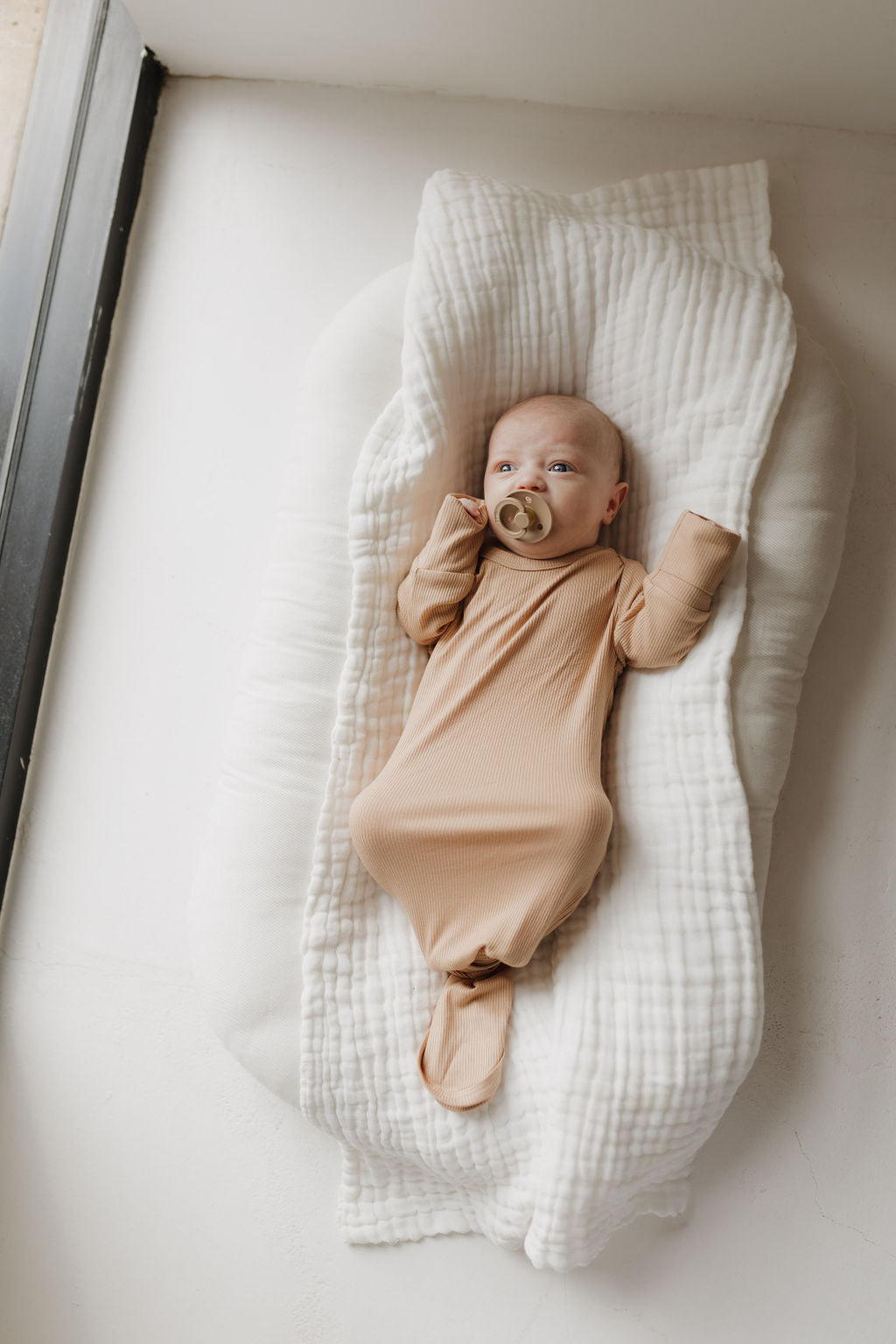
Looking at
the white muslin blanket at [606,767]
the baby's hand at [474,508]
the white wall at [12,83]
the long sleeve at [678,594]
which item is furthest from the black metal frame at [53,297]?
the long sleeve at [678,594]

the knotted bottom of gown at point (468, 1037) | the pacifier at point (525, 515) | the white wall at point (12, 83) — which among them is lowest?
the knotted bottom of gown at point (468, 1037)

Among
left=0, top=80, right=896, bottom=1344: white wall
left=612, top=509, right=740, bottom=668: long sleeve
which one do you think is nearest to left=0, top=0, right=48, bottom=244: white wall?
left=0, top=80, right=896, bottom=1344: white wall

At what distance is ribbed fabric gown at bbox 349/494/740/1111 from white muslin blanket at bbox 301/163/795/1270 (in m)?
0.04

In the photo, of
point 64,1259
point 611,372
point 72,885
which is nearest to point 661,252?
point 611,372

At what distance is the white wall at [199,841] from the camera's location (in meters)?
1.30

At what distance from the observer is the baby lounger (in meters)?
1.22

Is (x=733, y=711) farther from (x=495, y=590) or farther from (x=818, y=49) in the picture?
(x=818, y=49)

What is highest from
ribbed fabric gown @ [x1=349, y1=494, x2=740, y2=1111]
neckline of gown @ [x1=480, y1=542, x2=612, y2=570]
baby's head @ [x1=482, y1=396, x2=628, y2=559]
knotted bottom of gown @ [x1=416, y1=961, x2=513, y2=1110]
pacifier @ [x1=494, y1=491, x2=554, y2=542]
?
baby's head @ [x1=482, y1=396, x2=628, y2=559]

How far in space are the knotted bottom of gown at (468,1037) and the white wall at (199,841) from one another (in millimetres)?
290

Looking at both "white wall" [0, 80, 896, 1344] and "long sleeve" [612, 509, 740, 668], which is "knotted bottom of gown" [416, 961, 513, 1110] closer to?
"white wall" [0, 80, 896, 1344]

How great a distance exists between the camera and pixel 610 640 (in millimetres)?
1302

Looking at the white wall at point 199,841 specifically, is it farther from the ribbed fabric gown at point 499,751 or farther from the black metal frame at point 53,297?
the ribbed fabric gown at point 499,751

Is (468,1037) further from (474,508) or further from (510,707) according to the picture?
(474,508)

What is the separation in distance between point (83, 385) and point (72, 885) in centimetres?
76
